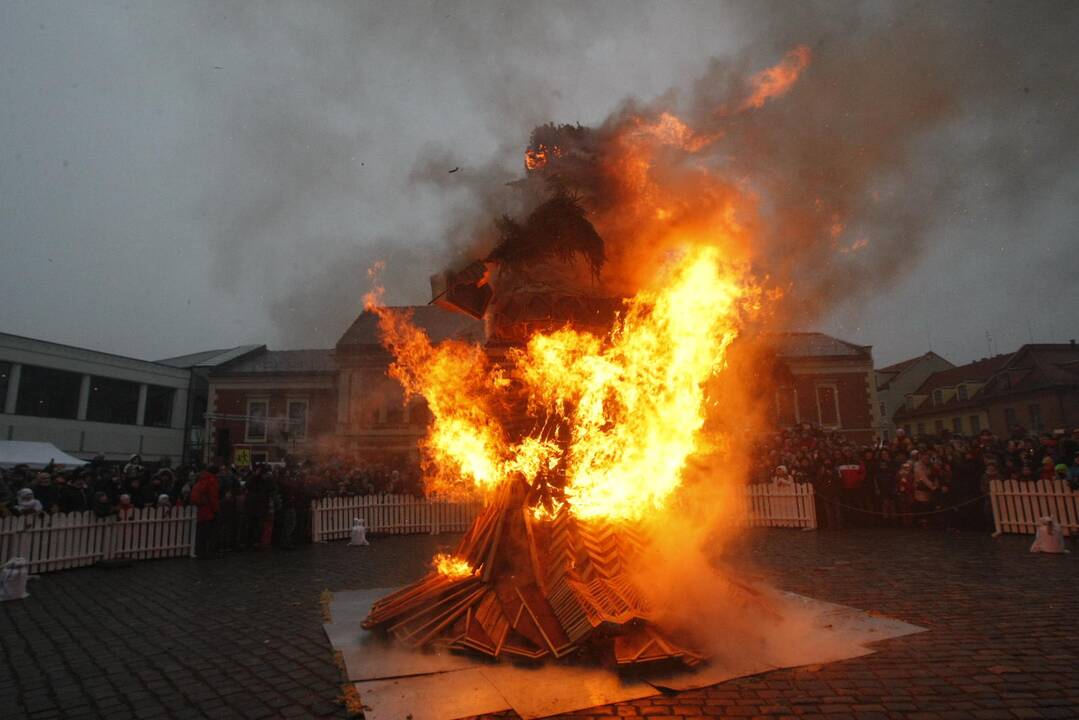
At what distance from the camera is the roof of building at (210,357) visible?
135 feet

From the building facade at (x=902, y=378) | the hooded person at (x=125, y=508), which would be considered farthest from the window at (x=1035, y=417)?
the hooded person at (x=125, y=508)

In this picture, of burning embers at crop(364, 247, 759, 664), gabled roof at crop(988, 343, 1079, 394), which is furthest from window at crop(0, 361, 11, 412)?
gabled roof at crop(988, 343, 1079, 394)

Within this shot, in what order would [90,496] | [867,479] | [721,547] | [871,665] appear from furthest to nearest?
[867,479] < [90,496] < [721,547] < [871,665]

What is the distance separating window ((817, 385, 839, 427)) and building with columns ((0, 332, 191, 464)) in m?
41.6

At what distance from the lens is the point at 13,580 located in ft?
27.6

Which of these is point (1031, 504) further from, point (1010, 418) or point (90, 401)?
point (90, 401)

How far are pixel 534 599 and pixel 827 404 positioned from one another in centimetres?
3740

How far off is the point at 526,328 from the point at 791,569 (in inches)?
248

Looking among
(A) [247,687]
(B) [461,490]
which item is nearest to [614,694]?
(A) [247,687]

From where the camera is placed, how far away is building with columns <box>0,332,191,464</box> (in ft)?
98.6

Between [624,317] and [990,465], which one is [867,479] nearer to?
[990,465]

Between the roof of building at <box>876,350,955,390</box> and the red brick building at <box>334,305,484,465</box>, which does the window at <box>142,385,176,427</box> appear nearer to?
the red brick building at <box>334,305,484,465</box>

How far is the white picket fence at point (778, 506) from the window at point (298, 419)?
31.4 m

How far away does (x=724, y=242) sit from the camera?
26.9 feet
